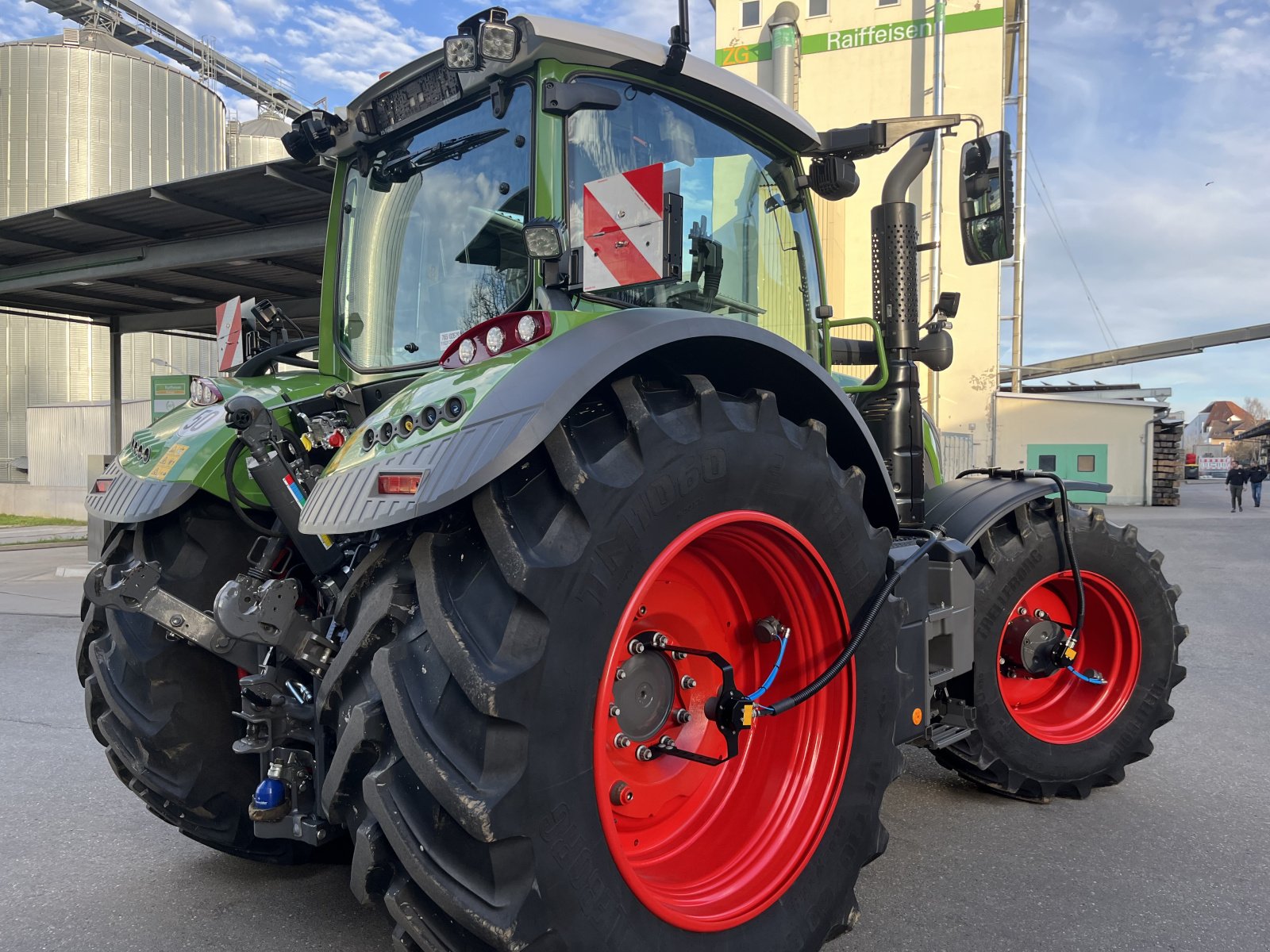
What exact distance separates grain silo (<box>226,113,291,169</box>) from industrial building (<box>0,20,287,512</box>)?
1.37 m

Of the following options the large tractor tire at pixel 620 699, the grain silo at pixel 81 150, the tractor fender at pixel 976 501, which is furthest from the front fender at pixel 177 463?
the grain silo at pixel 81 150

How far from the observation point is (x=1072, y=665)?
142 inches

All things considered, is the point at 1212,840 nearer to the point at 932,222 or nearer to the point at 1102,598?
the point at 1102,598

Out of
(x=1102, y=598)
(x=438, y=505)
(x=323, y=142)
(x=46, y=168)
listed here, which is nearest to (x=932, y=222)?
(x=1102, y=598)

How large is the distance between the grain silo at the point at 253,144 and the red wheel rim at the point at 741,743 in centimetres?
2539

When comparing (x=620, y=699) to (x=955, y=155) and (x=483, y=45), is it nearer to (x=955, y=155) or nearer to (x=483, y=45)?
(x=483, y=45)

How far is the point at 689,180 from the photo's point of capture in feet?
9.32

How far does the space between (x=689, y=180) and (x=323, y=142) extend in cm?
125

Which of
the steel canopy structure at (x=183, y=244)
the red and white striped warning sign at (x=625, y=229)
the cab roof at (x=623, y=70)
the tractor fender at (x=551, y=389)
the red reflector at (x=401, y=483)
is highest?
the steel canopy structure at (x=183, y=244)

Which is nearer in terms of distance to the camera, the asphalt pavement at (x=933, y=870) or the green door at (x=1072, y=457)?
the asphalt pavement at (x=933, y=870)

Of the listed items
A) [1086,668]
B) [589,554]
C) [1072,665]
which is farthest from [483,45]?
[1086,668]

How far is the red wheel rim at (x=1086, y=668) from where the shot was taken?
3.64 meters

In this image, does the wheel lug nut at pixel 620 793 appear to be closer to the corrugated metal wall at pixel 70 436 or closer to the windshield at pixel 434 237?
the windshield at pixel 434 237

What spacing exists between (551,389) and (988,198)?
211 centimetres
